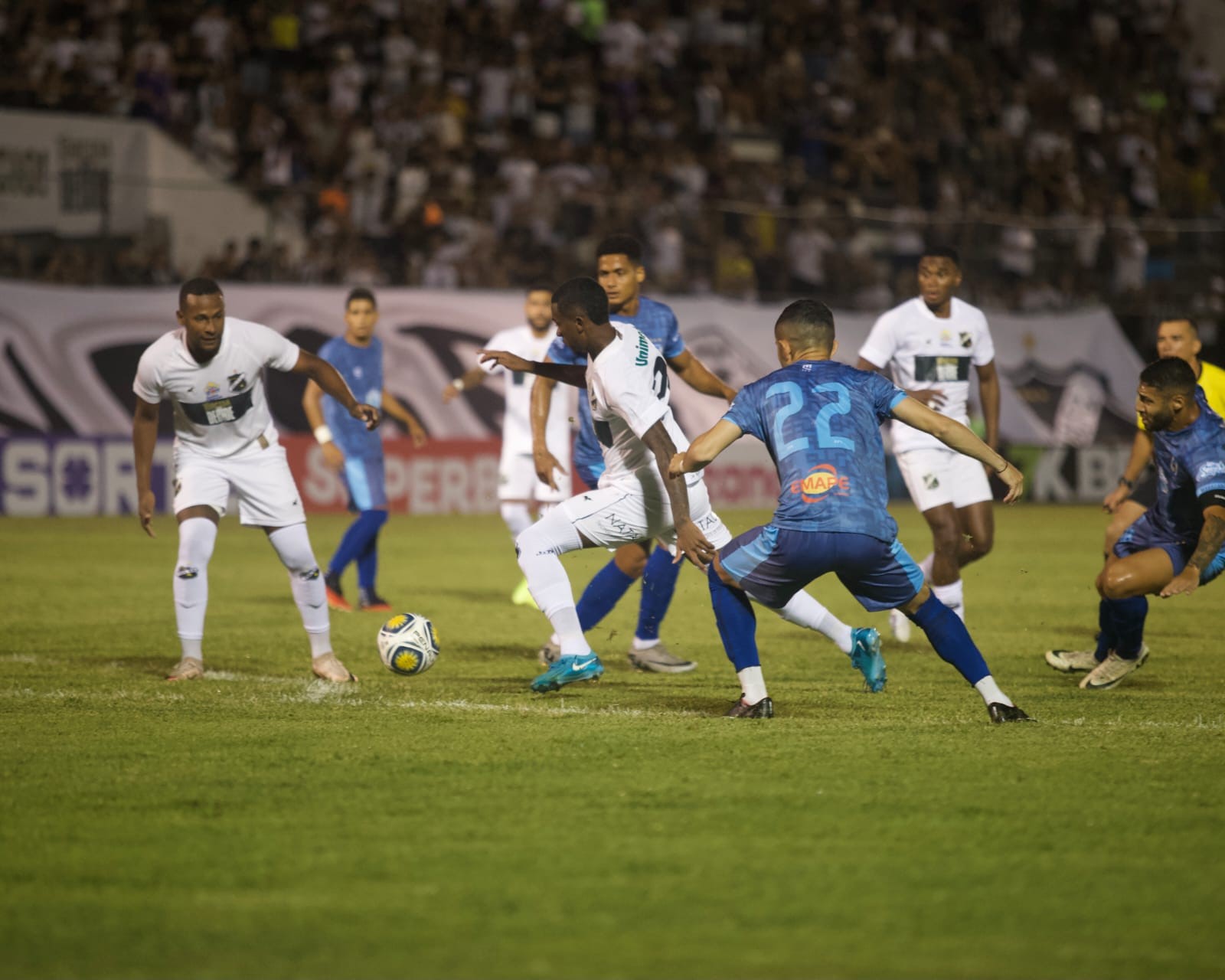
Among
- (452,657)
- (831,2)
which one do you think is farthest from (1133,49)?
(452,657)

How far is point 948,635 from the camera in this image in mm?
7016

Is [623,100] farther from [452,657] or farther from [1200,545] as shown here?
[1200,545]

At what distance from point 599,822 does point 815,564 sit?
6.13 feet

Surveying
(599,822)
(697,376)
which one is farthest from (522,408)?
(599,822)

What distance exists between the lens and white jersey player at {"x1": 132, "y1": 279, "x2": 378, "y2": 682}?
8578mm

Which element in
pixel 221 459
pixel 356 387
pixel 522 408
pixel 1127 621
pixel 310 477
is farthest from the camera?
pixel 310 477

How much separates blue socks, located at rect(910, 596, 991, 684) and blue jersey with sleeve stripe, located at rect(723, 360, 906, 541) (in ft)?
1.35

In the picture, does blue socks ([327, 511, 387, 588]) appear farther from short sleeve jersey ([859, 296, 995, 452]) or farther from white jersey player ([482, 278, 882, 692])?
white jersey player ([482, 278, 882, 692])

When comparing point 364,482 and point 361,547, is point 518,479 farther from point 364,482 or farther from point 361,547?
point 361,547

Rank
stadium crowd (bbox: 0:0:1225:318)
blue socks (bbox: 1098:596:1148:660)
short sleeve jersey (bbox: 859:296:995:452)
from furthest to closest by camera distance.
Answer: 1. stadium crowd (bbox: 0:0:1225:318)
2. short sleeve jersey (bbox: 859:296:995:452)
3. blue socks (bbox: 1098:596:1148:660)

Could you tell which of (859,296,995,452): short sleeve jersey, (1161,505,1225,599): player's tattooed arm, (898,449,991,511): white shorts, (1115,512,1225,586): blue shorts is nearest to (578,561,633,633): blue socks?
(898,449,991,511): white shorts

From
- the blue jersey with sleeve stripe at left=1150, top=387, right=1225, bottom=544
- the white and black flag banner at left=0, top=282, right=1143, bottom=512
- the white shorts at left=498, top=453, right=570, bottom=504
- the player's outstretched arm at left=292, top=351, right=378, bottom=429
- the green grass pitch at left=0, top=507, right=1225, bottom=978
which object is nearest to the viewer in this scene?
the green grass pitch at left=0, top=507, right=1225, bottom=978

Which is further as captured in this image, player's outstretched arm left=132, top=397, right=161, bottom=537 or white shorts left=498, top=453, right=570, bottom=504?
white shorts left=498, top=453, right=570, bottom=504

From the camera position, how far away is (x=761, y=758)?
20.9 feet
